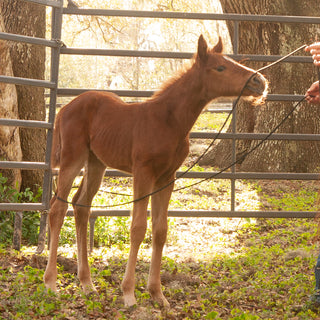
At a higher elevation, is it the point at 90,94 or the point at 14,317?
the point at 90,94

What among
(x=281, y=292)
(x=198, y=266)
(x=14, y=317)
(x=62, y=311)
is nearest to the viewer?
(x=14, y=317)

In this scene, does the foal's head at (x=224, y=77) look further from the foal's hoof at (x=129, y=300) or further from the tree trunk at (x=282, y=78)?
the tree trunk at (x=282, y=78)

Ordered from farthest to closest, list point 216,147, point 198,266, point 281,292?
point 216,147 < point 198,266 < point 281,292

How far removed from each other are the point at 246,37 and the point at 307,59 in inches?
134

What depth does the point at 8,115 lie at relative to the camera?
6559 millimetres

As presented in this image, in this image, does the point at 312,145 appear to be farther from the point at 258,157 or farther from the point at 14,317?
the point at 14,317

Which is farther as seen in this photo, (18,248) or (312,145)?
(312,145)

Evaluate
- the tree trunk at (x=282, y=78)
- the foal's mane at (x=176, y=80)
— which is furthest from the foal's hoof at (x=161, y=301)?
the tree trunk at (x=282, y=78)

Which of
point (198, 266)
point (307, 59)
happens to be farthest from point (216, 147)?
point (198, 266)

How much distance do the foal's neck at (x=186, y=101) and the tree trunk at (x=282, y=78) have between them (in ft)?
16.8

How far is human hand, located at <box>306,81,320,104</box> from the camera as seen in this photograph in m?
4.61

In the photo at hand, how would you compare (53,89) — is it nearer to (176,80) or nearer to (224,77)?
(176,80)

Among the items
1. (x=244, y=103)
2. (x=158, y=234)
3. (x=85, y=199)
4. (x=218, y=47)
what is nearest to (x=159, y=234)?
(x=158, y=234)

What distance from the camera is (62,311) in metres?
4.27
